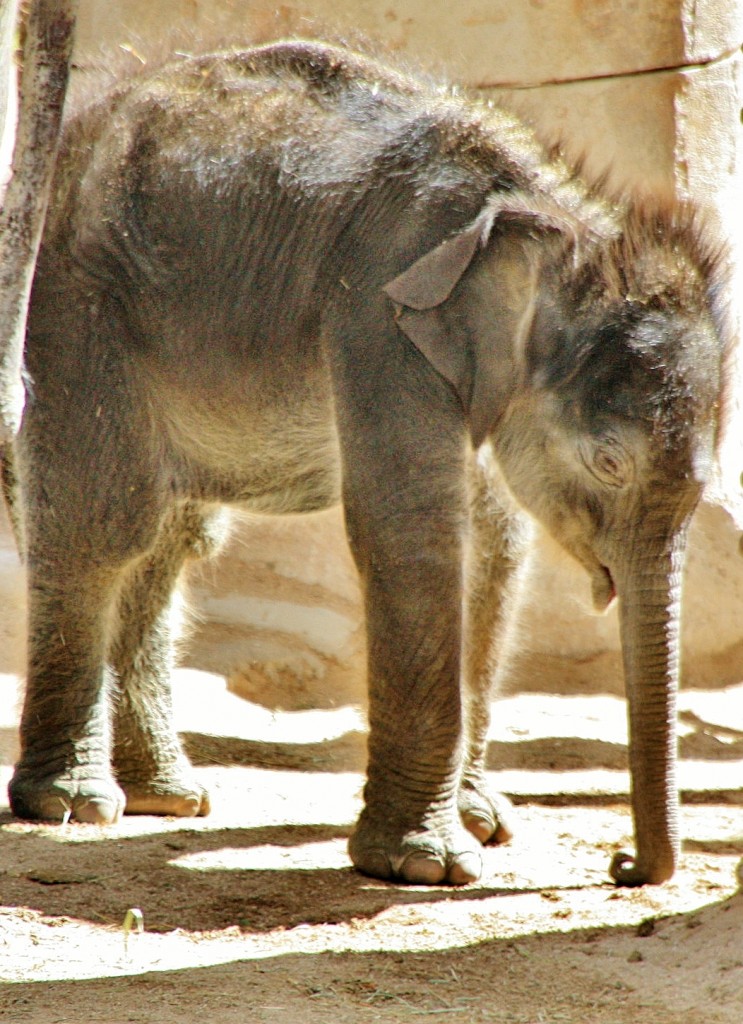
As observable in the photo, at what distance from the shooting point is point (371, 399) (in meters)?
3.87

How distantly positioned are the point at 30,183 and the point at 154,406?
5.67 ft

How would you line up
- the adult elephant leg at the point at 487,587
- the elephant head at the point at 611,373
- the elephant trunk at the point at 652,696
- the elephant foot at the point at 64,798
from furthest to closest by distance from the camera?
1. the adult elephant leg at the point at 487,587
2. the elephant foot at the point at 64,798
3. the elephant head at the point at 611,373
4. the elephant trunk at the point at 652,696

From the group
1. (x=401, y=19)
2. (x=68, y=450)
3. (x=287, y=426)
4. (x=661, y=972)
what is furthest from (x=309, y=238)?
(x=401, y=19)

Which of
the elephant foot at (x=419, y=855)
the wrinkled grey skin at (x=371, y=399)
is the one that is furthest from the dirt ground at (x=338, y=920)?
the wrinkled grey skin at (x=371, y=399)

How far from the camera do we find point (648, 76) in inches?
238

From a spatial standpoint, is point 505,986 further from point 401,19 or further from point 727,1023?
point 401,19

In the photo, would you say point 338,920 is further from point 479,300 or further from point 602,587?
point 479,300

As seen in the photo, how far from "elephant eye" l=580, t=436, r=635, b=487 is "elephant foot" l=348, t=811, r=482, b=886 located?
98 cm

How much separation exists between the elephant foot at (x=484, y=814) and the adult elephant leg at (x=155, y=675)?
0.82m

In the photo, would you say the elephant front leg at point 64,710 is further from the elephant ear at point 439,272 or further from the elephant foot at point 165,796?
the elephant ear at point 439,272

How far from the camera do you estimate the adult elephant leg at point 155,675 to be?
4613 mm

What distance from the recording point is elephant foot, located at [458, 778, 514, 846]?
4363 mm

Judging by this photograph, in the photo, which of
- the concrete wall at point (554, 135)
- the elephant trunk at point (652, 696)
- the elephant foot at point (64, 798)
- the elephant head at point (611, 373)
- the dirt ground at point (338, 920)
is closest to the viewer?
the dirt ground at point (338, 920)

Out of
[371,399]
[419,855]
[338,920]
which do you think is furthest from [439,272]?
[338,920]
